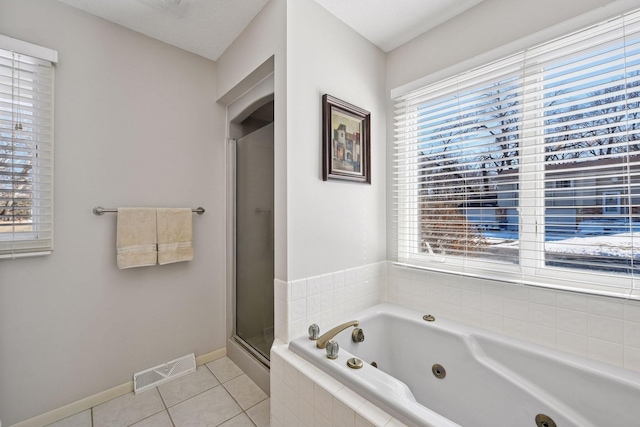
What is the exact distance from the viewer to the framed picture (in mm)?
1690

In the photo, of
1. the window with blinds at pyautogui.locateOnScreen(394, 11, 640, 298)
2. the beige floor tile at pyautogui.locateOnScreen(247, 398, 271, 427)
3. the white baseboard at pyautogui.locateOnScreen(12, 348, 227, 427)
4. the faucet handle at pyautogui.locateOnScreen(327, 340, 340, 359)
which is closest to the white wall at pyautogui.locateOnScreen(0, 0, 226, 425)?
the white baseboard at pyautogui.locateOnScreen(12, 348, 227, 427)

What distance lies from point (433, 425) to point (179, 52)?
8.87ft

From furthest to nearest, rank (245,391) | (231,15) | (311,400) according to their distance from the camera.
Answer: (245,391) → (231,15) → (311,400)

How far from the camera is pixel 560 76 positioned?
1386 millimetres

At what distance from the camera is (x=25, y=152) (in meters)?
1.54

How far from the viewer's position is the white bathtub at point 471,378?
1.12 m

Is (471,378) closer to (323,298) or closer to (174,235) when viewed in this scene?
(323,298)

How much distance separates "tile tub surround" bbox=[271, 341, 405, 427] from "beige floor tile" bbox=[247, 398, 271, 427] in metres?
0.16

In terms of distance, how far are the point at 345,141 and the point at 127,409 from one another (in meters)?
2.17

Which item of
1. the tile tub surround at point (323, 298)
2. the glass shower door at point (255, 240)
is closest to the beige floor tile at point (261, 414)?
the glass shower door at point (255, 240)

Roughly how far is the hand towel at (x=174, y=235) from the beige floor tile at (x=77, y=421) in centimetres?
96

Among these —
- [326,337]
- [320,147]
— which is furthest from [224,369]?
[320,147]

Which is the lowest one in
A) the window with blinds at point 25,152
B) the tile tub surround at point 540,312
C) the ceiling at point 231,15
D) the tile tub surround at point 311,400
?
the tile tub surround at point 311,400

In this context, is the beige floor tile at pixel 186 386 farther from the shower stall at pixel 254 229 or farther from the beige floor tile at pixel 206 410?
the shower stall at pixel 254 229
